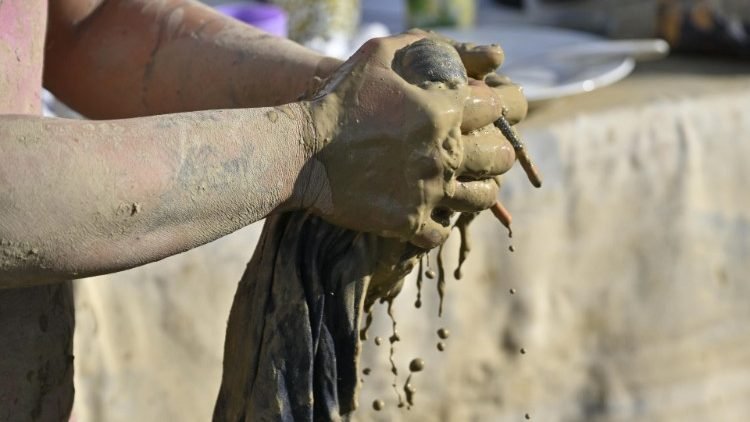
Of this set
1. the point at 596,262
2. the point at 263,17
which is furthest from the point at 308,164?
the point at 596,262

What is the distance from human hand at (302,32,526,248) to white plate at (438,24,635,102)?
0.81 meters

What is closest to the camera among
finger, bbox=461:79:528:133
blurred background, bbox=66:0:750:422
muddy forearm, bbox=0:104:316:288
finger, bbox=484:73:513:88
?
muddy forearm, bbox=0:104:316:288

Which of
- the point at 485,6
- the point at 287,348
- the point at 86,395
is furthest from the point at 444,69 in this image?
the point at 485,6

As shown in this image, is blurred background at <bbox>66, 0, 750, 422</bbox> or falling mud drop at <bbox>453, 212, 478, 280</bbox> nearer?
falling mud drop at <bbox>453, 212, 478, 280</bbox>

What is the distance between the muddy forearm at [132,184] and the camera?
0.57 metres

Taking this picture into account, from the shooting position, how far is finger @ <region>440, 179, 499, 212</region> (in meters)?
0.71

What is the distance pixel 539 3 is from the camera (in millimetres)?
2064

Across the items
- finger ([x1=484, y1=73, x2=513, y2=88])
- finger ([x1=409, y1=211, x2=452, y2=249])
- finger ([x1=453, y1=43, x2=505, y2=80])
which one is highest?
finger ([x1=453, y1=43, x2=505, y2=80])

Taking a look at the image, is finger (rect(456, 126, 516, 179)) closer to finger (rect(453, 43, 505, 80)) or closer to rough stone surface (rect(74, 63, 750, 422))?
finger (rect(453, 43, 505, 80))

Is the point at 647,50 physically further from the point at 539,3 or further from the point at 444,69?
the point at 444,69

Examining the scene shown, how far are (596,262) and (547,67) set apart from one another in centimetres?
34

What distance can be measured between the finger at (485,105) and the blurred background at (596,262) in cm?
65

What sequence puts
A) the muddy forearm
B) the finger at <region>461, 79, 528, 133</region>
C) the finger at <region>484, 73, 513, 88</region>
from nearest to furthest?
the muddy forearm, the finger at <region>461, 79, 528, 133</region>, the finger at <region>484, 73, 513, 88</region>

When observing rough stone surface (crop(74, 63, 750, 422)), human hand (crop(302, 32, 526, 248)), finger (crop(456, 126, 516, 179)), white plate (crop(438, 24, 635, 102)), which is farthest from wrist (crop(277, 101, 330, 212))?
white plate (crop(438, 24, 635, 102))
